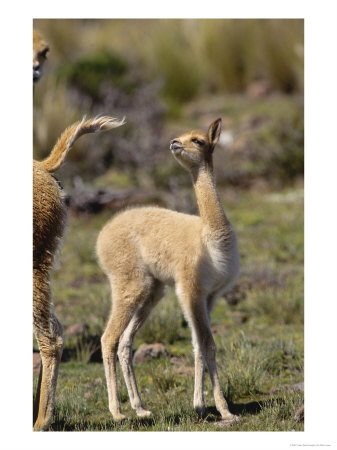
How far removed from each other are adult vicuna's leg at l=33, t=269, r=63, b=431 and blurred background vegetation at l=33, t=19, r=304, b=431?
8.8 inches

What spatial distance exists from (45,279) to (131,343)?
1.23 metres

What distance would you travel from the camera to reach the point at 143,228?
5.64 meters

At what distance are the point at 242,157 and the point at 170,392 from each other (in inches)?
353

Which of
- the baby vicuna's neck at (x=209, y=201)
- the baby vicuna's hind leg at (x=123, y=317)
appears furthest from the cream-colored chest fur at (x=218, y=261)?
the baby vicuna's hind leg at (x=123, y=317)

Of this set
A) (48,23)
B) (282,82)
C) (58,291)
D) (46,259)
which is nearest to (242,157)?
(282,82)

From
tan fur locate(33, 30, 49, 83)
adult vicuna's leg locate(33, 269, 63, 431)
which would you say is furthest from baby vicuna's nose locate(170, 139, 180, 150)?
tan fur locate(33, 30, 49, 83)

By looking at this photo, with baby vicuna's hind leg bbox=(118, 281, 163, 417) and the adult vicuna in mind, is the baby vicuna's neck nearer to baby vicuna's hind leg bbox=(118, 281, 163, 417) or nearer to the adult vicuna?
the adult vicuna

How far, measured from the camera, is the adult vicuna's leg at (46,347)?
4656mm

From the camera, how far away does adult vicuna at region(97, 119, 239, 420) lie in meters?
5.16


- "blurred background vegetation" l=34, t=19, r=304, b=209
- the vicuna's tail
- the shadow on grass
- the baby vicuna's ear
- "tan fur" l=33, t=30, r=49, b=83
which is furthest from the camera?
"blurred background vegetation" l=34, t=19, r=304, b=209

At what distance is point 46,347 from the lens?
4730 millimetres

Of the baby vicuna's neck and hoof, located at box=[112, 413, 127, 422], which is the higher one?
the baby vicuna's neck

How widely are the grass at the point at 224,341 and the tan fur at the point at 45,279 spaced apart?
0.32 metres
